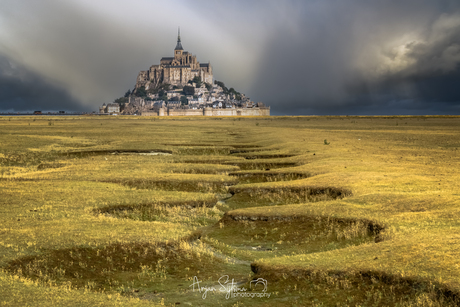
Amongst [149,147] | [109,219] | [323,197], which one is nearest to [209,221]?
[109,219]

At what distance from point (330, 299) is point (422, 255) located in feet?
9.59

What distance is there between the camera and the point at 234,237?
19.0 metres

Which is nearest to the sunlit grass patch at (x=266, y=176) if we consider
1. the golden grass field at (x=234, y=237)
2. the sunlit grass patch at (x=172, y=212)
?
the golden grass field at (x=234, y=237)

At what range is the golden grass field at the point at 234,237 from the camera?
10.9m

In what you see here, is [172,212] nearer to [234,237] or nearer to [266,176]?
[234,237]

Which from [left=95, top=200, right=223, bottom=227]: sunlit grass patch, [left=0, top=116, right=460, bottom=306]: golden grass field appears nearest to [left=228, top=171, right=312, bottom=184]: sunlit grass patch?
[left=0, top=116, right=460, bottom=306]: golden grass field

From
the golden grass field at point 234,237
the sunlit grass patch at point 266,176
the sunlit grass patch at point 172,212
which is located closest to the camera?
the golden grass field at point 234,237

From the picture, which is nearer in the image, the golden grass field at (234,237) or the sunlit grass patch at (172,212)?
the golden grass field at (234,237)

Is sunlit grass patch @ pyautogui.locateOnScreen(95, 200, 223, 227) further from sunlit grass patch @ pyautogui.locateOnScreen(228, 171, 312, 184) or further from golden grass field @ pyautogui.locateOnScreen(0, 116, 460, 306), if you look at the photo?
sunlit grass patch @ pyautogui.locateOnScreen(228, 171, 312, 184)

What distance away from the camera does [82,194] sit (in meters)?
24.0

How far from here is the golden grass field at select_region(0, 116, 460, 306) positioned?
35.8 feet

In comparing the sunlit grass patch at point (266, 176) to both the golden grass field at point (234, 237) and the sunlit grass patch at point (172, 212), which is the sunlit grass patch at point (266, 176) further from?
the sunlit grass patch at point (172, 212)

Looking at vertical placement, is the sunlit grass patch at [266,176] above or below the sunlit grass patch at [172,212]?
above

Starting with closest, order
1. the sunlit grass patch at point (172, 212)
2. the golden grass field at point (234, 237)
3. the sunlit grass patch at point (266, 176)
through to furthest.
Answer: the golden grass field at point (234, 237) < the sunlit grass patch at point (172, 212) < the sunlit grass patch at point (266, 176)
